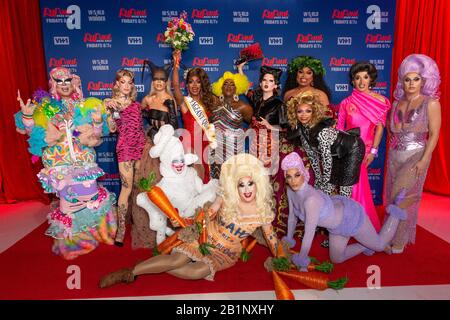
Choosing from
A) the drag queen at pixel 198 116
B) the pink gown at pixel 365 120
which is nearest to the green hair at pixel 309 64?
the pink gown at pixel 365 120

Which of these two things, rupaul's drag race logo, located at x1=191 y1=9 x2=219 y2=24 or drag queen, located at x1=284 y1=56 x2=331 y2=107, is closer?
drag queen, located at x1=284 y1=56 x2=331 y2=107

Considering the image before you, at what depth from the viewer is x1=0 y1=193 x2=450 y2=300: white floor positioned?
9.79 ft

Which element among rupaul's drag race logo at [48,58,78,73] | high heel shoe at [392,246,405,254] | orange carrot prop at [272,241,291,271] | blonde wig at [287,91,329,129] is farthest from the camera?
rupaul's drag race logo at [48,58,78,73]

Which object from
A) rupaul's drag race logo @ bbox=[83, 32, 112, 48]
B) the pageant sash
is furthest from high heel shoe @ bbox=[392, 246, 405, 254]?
rupaul's drag race logo @ bbox=[83, 32, 112, 48]

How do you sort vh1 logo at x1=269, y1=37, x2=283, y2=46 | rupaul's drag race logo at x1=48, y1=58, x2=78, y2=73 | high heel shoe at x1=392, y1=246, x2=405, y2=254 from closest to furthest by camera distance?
high heel shoe at x1=392, y1=246, x2=405, y2=254
rupaul's drag race logo at x1=48, y1=58, x2=78, y2=73
vh1 logo at x1=269, y1=37, x2=283, y2=46

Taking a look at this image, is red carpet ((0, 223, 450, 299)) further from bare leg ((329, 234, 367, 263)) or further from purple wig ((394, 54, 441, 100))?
purple wig ((394, 54, 441, 100))

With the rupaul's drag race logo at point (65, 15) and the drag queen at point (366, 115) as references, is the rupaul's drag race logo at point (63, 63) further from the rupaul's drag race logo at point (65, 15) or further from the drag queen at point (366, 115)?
the drag queen at point (366, 115)

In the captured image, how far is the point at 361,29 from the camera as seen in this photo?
17.5 feet

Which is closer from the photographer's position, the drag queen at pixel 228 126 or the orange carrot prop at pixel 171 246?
the orange carrot prop at pixel 171 246

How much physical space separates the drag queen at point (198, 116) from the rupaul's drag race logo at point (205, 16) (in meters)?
1.08

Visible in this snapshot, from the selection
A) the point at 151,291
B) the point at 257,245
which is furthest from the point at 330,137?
the point at 151,291

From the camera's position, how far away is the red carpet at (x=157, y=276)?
3113mm

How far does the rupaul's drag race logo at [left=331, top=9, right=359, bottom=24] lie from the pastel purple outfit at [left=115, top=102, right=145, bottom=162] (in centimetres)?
324

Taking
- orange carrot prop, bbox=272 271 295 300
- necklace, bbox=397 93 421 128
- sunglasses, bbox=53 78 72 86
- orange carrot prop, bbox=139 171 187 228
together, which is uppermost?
sunglasses, bbox=53 78 72 86
